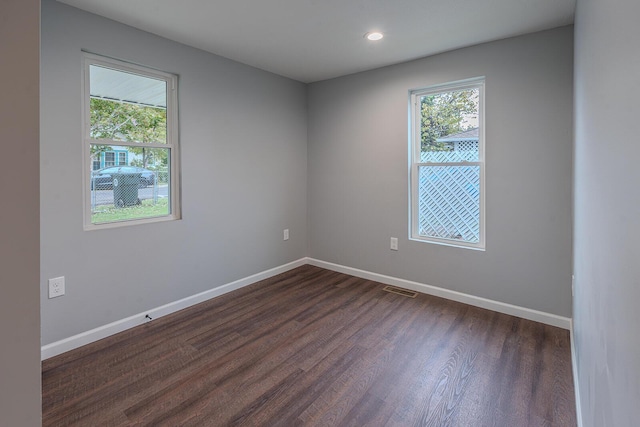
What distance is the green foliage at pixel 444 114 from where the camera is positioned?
316 centimetres

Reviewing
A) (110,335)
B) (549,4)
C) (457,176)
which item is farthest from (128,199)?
(549,4)

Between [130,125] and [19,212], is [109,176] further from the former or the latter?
[19,212]

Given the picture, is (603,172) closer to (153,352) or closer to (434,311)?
(434,311)

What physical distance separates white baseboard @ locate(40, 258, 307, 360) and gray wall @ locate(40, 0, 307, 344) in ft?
0.16

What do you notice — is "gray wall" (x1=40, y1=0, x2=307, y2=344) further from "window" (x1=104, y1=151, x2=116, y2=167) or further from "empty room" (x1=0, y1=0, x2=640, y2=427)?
"window" (x1=104, y1=151, x2=116, y2=167)

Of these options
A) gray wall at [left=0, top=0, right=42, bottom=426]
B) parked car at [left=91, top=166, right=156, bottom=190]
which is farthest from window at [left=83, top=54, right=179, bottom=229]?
gray wall at [left=0, top=0, right=42, bottom=426]

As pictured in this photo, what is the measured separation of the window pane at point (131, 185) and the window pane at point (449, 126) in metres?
2.59

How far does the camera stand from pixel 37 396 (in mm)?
953

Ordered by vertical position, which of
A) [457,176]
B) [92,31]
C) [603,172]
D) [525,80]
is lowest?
[603,172]

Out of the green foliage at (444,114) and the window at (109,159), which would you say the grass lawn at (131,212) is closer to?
the window at (109,159)

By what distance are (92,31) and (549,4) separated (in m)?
3.29

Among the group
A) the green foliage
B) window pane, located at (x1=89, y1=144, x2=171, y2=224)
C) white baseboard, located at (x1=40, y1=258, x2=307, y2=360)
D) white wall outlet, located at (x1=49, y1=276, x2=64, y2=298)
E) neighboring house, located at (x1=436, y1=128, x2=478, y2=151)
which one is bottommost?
white baseboard, located at (x1=40, y1=258, x2=307, y2=360)

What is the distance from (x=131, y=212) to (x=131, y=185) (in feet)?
0.76

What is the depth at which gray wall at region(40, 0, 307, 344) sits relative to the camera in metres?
2.29
